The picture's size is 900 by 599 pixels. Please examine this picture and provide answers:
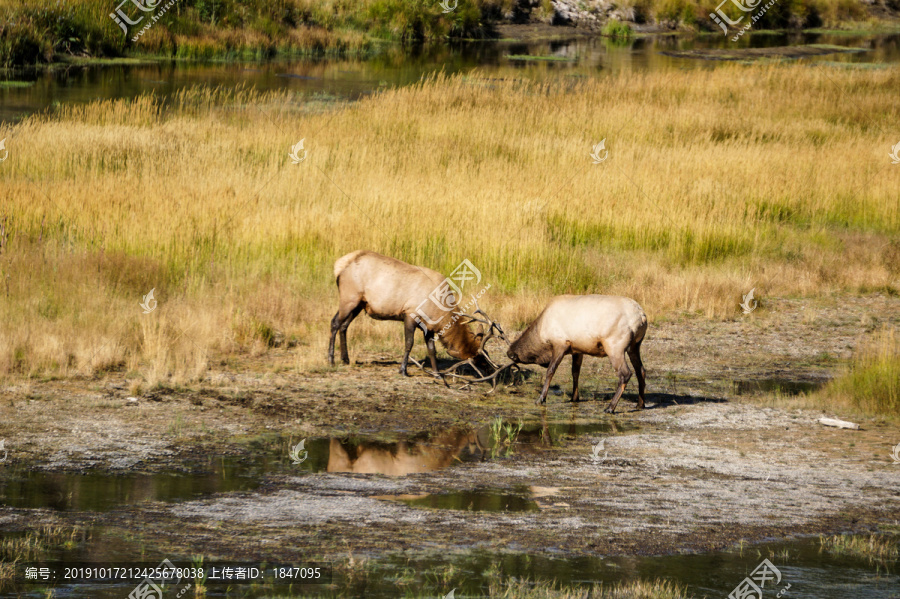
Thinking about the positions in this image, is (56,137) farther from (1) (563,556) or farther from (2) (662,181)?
(1) (563,556)

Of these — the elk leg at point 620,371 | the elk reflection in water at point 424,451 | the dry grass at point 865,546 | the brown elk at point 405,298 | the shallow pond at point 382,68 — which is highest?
the shallow pond at point 382,68

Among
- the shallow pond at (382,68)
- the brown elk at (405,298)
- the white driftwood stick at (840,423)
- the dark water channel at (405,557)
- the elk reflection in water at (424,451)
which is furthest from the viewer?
the shallow pond at (382,68)

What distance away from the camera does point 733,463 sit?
8461 mm

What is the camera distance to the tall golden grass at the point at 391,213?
1227cm

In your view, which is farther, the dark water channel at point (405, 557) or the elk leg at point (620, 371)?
the elk leg at point (620, 371)

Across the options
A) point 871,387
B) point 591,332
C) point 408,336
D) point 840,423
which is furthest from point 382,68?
point 840,423

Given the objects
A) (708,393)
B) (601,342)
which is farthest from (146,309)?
(708,393)

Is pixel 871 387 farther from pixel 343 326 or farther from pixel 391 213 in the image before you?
pixel 391 213

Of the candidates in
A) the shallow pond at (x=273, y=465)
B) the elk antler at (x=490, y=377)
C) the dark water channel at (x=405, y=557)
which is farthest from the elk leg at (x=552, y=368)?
the dark water channel at (x=405, y=557)

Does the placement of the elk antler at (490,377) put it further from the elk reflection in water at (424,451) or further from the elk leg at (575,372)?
the elk reflection in water at (424,451)

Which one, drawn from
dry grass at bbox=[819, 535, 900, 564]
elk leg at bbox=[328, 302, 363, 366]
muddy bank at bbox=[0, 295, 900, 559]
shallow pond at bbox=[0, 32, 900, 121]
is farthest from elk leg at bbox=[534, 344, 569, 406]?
shallow pond at bbox=[0, 32, 900, 121]

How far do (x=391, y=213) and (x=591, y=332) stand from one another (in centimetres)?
736

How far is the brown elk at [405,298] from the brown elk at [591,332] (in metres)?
0.78

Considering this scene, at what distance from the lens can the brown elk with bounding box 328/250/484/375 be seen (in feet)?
34.3
